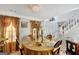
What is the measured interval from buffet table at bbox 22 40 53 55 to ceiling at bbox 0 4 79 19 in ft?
1.11

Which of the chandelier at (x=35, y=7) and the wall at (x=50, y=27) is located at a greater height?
the chandelier at (x=35, y=7)

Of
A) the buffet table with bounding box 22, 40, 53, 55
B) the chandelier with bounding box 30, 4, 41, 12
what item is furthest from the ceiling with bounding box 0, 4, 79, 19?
the buffet table with bounding box 22, 40, 53, 55

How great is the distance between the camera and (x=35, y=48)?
1.98m

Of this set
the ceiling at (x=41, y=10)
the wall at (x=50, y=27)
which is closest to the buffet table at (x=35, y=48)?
the wall at (x=50, y=27)

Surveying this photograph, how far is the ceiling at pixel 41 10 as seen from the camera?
199 cm

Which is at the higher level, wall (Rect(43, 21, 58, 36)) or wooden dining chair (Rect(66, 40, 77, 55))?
wall (Rect(43, 21, 58, 36))

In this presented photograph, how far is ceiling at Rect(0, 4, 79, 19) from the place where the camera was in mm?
1988

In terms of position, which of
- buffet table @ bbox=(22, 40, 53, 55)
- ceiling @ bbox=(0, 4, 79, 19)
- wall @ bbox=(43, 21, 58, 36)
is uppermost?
ceiling @ bbox=(0, 4, 79, 19)

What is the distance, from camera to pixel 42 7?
6.54 feet

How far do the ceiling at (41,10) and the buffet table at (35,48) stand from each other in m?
0.34

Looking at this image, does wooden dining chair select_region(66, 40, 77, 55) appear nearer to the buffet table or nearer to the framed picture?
the buffet table

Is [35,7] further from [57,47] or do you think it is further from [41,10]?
[57,47]

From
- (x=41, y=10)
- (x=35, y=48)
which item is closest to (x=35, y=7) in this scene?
(x=41, y=10)

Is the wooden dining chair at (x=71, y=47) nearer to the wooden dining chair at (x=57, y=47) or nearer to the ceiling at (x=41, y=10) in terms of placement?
the wooden dining chair at (x=57, y=47)
